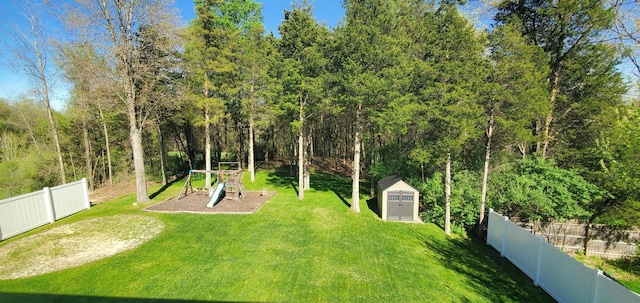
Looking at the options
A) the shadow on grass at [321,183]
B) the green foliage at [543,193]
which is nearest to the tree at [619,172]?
the green foliage at [543,193]

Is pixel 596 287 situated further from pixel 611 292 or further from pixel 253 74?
pixel 253 74

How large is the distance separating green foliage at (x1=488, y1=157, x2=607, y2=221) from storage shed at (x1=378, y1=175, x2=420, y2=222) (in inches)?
129

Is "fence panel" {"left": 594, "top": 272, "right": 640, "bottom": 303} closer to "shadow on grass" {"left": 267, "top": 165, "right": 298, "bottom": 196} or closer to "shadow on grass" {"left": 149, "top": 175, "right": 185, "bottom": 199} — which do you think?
"shadow on grass" {"left": 267, "top": 165, "right": 298, "bottom": 196}

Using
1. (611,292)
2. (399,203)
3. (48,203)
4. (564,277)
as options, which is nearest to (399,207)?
(399,203)

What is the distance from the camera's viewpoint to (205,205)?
12.8 metres

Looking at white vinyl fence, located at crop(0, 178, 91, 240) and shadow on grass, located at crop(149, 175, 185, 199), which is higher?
white vinyl fence, located at crop(0, 178, 91, 240)

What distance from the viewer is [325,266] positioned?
25.2 feet

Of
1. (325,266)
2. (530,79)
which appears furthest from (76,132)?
(530,79)

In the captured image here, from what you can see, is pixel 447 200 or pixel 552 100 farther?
pixel 552 100

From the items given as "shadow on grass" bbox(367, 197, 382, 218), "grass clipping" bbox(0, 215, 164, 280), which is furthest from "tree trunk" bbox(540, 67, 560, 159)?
"grass clipping" bbox(0, 215, 164, 280)

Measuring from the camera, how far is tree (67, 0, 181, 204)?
1119 cm

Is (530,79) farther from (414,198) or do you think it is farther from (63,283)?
(63,283)

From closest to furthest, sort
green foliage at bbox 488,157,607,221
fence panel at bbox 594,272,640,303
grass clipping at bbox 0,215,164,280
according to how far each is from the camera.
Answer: fence panel at bbox 594,272,640,303 < grass clipping at bbox 0,215,164,280 < green foliage at bbox 488,157,607,221

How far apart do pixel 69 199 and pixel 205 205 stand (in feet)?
17.3
